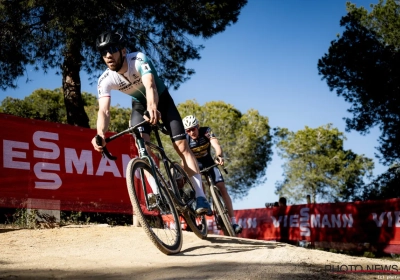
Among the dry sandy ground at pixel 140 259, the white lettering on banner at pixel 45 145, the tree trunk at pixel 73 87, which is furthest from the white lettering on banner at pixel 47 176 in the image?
the tree trunk at pixel 73 87

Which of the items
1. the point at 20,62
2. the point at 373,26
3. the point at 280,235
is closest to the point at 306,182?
the point at 373,26

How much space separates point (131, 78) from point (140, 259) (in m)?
1.95

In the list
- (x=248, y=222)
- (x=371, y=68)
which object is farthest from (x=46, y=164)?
(x=371, y=68)

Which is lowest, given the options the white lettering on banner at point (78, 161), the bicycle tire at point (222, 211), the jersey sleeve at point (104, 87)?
the bicycle tire at point (222, 211)

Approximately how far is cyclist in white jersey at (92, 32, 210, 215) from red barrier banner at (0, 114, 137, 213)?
10.2ft

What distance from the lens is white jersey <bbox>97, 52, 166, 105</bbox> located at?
5141 mm

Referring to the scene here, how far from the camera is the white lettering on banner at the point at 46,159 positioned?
7723mm

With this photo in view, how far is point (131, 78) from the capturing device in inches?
207

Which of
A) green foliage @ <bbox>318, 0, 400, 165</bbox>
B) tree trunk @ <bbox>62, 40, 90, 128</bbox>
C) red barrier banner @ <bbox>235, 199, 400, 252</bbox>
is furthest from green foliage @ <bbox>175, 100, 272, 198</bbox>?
tree trunk @ <bbox>62, 40, 90, 128</bbox>

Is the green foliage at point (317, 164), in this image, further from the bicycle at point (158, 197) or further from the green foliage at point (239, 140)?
the bicycle at point (158, 197)

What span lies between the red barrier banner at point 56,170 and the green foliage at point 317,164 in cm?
4215

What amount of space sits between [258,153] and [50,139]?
37.8 meters

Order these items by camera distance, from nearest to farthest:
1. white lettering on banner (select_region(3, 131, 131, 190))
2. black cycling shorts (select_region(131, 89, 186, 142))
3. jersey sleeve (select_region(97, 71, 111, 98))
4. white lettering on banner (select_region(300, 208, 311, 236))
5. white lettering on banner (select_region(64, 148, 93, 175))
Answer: jersey sleeve (select_region(97, 71, 111, 98))
black cycling shorts (select_region(131, 89, 186, 142))
white lettering on banner (select_region(3, 131, 131, 190))
white lettering on banner (select_region(64, 148, 93, 175))
white lettering on banner (select_region(300, 208, 311, 236))

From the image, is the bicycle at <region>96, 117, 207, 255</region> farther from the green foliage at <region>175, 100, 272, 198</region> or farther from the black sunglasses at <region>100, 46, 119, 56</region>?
the green foliage at <region>175, 100, 272, 198</region>
